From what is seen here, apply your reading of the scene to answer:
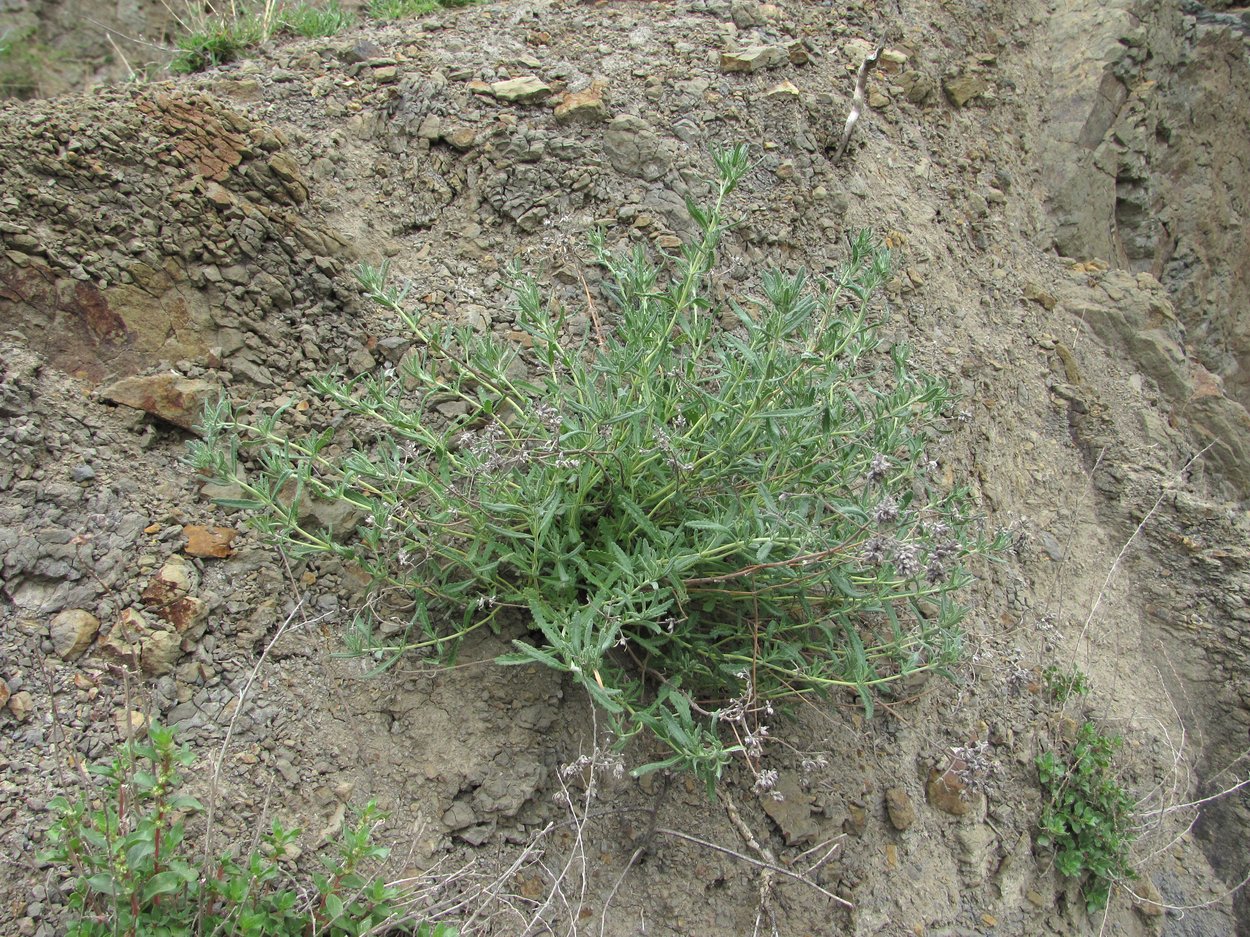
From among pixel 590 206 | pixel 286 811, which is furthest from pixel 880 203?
pixel 286 811

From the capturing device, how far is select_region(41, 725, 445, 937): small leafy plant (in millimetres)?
1959

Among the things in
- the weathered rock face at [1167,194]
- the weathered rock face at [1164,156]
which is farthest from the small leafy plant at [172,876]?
the weathered rock face at [1164,156]

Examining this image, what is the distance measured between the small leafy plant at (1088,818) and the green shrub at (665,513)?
37.7 inches

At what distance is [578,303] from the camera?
11.4 feet

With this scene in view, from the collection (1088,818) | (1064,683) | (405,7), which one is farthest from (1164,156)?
(405,7)

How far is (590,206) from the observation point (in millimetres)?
3770

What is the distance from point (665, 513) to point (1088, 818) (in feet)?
6.82

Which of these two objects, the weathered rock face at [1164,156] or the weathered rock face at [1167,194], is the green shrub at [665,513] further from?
the weathered rock face at [1164,156]

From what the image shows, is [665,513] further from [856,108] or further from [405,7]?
[405,7]

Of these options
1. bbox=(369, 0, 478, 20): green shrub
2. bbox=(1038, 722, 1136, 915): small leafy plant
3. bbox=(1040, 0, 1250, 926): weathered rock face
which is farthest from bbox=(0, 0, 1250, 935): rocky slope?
bbox=(369, 0, 478, 20): green shrub

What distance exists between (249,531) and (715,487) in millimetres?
1521

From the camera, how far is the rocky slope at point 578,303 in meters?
2.51

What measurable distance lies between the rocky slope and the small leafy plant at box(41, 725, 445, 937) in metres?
0.13

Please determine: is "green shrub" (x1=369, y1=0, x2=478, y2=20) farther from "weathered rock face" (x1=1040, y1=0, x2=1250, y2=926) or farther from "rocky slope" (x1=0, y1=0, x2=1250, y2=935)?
"weathered rock face" (x1=1040, y1=0, x2=1250, y2=926)
